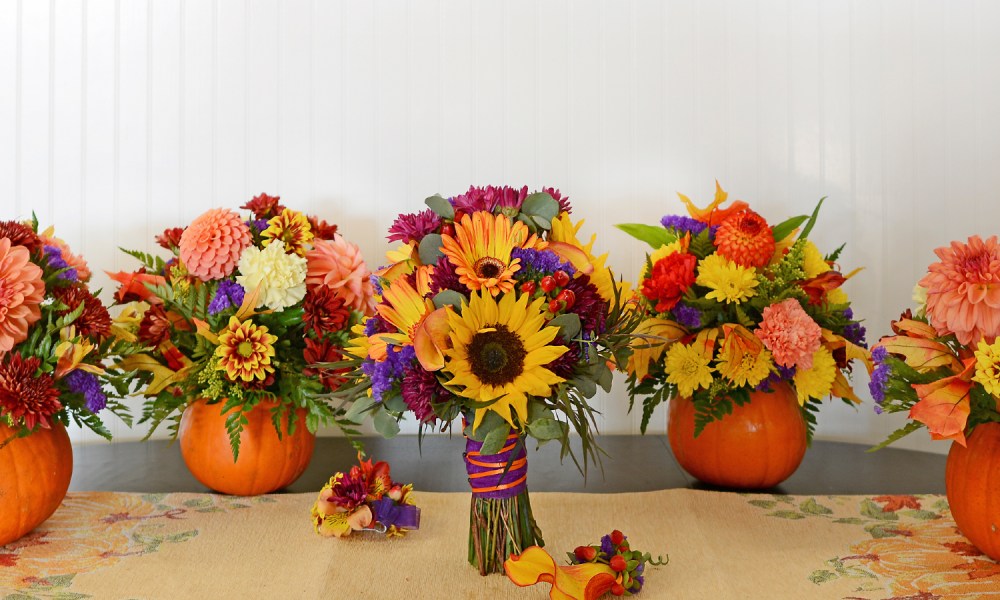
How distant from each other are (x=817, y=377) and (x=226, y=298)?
2.95 feet

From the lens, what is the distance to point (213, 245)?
124cm

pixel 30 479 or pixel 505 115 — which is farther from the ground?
pixel 505 115

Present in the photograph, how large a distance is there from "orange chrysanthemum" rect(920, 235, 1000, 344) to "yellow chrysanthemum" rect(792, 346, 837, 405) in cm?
30

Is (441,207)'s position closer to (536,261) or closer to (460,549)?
(536,261)

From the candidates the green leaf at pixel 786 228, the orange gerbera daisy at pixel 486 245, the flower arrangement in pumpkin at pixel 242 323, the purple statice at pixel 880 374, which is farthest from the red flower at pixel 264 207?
the purple statice at pixel 880 374

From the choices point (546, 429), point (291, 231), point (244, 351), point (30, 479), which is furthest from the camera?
point (291, 231)

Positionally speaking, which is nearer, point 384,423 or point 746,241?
point 384,423

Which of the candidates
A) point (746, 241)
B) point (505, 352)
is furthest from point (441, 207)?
point (746, 241)

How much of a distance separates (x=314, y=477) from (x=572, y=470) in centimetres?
44

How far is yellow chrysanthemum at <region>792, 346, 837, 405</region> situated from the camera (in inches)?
49.0

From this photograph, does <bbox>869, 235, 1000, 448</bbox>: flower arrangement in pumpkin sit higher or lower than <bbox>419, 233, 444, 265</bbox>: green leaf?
lower

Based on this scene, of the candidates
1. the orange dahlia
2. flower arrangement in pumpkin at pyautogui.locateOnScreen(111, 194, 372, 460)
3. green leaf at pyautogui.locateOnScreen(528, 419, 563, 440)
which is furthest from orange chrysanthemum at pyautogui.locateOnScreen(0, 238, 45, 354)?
the orange dahlia

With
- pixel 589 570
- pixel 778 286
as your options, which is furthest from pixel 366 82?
pixel 589 570

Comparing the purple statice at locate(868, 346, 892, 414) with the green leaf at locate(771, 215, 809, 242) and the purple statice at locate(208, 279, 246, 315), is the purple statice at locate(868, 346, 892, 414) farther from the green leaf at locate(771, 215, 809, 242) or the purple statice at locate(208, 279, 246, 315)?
the purple statice at locate(208, 279, 246, 315)
